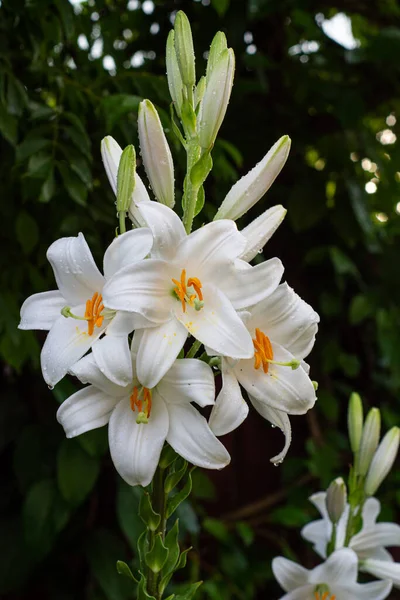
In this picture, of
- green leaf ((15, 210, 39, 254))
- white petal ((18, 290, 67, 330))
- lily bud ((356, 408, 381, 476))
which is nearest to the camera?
white petal ((18, 290, 67, 330))

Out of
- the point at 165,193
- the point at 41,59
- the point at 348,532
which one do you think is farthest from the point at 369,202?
the point at 165,193

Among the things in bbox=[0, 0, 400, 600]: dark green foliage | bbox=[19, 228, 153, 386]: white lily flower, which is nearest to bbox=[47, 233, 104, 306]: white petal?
bbox=[19, 228, 153, 386]: white lily flower

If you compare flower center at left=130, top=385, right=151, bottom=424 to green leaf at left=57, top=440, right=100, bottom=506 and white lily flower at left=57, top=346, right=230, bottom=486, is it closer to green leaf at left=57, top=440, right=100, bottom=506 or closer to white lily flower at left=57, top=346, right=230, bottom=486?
white lily flower at left=57, top=346, right=230, bottom=486

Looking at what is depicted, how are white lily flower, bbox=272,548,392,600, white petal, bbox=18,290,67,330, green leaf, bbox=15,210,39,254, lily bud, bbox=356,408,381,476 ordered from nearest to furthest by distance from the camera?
white petal, bbox=18,290,67,330, white lily flower, bbox=272,548,392,600, lily bud, bbox=356,408,381,476, green leaf, bbox=15,210,39,254

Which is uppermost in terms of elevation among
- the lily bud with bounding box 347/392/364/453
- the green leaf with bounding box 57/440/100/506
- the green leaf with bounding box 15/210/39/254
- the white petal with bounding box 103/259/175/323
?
the white petal with bounding box 103/259/175/323

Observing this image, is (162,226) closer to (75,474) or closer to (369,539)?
(369,539)

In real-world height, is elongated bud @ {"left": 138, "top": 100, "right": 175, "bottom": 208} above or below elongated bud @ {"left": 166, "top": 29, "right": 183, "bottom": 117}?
below

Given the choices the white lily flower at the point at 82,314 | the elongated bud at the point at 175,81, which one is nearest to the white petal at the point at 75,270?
the white lily flower at the point at 82,314

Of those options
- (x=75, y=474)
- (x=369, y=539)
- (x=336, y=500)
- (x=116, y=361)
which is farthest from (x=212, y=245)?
(x=75, y=474)
